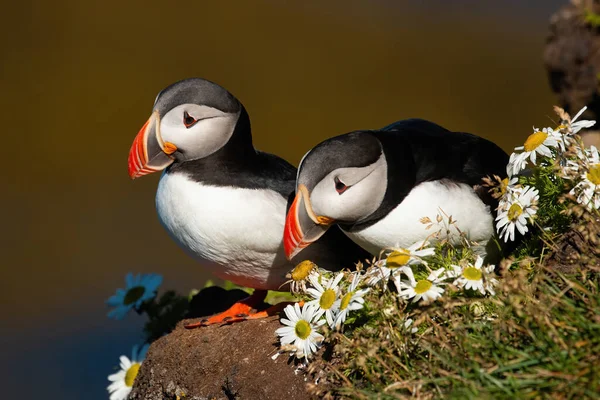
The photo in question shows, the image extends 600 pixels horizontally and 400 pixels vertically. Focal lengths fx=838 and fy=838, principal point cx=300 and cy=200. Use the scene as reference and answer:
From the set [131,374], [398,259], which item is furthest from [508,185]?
[131,374]

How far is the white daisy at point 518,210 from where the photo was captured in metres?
3.89

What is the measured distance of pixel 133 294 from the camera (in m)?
5.84

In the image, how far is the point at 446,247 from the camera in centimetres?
401

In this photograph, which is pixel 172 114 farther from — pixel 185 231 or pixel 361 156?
pixel 361 156

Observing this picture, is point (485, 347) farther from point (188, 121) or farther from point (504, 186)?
point (188, 121)

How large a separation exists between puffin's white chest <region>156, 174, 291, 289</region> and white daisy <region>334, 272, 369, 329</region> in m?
0.81

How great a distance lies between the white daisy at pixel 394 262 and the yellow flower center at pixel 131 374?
2.18 metres

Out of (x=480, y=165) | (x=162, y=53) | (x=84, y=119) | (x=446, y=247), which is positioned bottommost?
(x=84, y=119)

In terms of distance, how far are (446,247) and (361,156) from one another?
0.60 m

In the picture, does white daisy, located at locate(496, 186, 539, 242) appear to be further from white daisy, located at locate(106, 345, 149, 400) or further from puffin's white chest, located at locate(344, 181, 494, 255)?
white daisy, located at locate(106, 345, 149, 400)

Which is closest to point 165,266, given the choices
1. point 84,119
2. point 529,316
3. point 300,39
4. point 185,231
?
point 84,119

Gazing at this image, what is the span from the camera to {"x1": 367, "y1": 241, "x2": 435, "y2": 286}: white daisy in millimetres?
3670

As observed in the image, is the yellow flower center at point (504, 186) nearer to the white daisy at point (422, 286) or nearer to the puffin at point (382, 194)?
the puffin at point (382, 194)

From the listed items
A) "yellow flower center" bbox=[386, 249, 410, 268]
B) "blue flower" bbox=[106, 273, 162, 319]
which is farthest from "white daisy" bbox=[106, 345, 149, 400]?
"yellow flower center" bbox=[386, 249, 410, 268]
